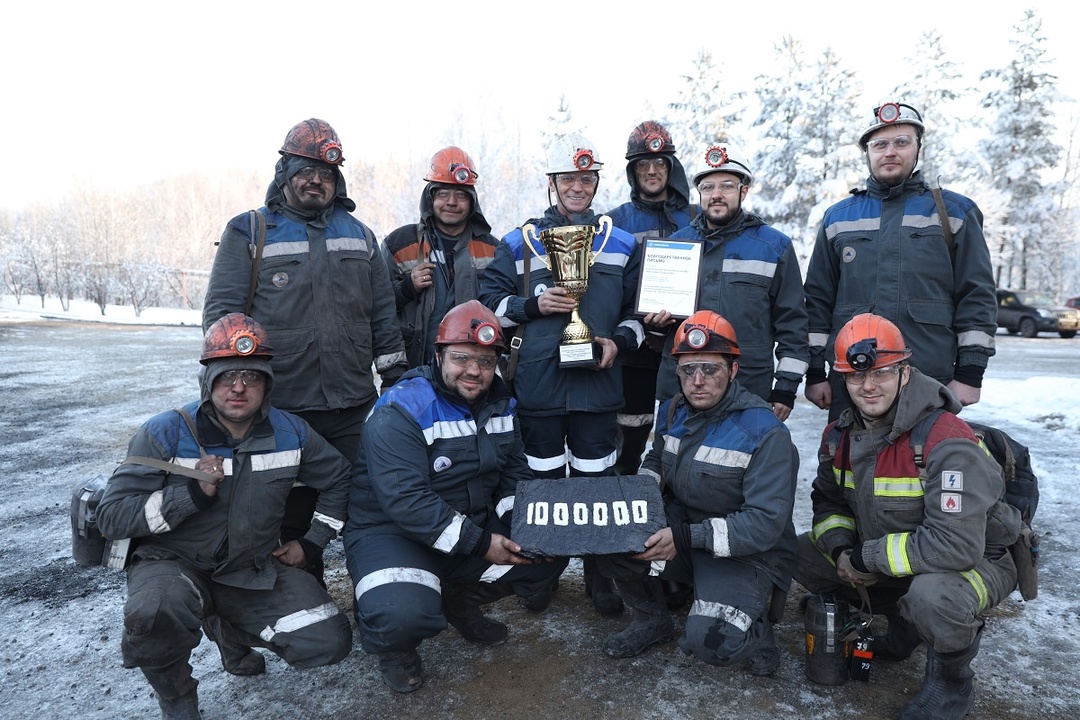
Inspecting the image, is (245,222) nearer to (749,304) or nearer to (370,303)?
(370,303)

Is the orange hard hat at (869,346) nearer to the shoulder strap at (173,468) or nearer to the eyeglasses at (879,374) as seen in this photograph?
the eyeglasses at (879,374)

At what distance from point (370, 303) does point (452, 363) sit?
3.19ft

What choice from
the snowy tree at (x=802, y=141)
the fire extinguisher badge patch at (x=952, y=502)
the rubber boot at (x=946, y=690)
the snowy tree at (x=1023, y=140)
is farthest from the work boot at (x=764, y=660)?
the snowy tree at (x=1023, y=140)

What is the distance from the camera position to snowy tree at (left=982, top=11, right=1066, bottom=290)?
3112cm

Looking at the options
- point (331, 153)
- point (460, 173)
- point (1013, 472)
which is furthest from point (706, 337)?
point (331, 153)

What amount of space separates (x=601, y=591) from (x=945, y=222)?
2.70 meters

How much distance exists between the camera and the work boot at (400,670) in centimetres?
325

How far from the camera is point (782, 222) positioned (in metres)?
26.2

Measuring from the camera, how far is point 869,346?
3193mm

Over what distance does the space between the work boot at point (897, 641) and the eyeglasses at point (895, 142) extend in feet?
7.83

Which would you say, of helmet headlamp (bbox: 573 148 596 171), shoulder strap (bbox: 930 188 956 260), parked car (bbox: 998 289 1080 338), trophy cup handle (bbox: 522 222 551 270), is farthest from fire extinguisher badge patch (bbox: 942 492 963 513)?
parked car (bbox: 998 289 1080 338)

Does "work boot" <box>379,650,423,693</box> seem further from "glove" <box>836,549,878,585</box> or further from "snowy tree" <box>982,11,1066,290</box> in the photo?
"snowy tree" <box>982,11,1066,290</box>

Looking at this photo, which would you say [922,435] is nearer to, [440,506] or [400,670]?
[440,506]

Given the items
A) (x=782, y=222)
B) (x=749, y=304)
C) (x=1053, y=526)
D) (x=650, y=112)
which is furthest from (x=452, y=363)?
(x=650, y=112)
